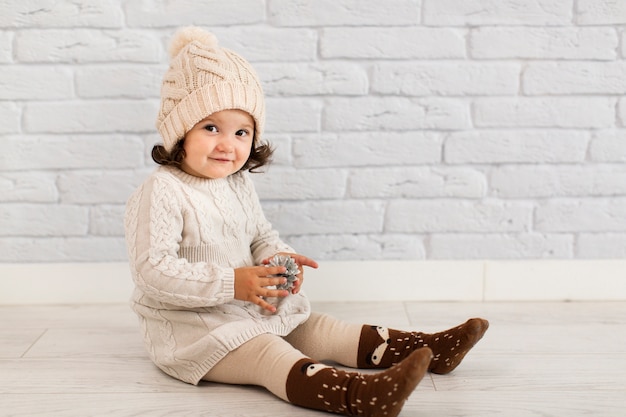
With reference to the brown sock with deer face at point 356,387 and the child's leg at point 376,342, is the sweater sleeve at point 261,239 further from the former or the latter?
the brown sock with deer face at point 356,387

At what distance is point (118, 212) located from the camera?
1.65m

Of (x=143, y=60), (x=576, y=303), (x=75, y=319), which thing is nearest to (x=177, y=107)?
(x=143, y=60)

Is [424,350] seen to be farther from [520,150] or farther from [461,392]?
[520,150]

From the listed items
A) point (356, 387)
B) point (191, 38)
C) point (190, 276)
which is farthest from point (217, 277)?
point (191, 38)

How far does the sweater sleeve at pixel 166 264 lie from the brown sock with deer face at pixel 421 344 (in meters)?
0.27

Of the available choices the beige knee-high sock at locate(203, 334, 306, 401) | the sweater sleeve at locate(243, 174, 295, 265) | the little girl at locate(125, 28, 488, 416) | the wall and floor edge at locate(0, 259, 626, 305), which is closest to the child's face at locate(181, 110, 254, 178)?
the little girl at locate(125, 28, 488, 416)

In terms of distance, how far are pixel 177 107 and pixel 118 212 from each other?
46 cm

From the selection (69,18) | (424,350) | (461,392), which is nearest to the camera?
(424,350)

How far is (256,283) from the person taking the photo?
121 cm

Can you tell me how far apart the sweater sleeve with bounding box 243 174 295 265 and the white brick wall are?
0.61 feet

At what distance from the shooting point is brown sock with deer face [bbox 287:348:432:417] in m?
1.03

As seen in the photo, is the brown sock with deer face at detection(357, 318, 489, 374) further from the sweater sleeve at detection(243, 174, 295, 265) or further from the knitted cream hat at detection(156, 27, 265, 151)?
the knitted cream hat at detection(156, 27, 265, 151)

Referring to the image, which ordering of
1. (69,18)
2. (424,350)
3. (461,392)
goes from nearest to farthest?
(424,350) → (461,392) → (69,18)

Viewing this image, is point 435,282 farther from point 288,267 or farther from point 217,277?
point 217,277
